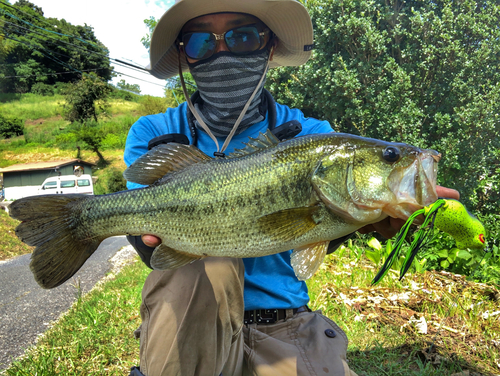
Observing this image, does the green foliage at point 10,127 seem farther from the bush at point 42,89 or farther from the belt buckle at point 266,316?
the belt buckle at point 266,316

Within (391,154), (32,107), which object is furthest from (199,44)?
(32,107)

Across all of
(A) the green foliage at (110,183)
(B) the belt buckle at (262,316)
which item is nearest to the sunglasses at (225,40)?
(B) the belt buckle at (262,316)

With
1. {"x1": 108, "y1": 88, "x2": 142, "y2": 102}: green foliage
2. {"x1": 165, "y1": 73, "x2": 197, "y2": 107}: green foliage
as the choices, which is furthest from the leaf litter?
{"x1": 108, "y1": 88, "x2": 142, "y2": 102}: green foliage

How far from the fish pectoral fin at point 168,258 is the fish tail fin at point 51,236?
397mm

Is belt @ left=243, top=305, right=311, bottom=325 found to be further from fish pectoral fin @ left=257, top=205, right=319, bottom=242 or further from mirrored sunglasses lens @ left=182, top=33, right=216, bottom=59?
mirrored sunglasses lens @ left=182, top=33, right=216, bottom=59

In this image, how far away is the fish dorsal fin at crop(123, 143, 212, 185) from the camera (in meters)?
2.00

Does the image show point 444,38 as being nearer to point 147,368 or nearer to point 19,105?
point 147,368

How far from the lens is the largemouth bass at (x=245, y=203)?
171 cm

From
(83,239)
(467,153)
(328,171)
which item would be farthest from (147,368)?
(467,153)

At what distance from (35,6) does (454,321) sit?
4288 inches

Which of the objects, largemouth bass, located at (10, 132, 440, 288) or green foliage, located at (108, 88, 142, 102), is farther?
green foliage, located at (108, 88, 142, 102)

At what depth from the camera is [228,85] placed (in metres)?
2.68

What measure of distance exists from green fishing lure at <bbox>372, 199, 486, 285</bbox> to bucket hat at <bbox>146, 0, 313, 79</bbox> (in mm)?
1961

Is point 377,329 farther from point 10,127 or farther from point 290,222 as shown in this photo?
point 10,127
